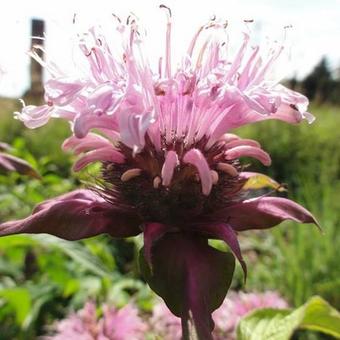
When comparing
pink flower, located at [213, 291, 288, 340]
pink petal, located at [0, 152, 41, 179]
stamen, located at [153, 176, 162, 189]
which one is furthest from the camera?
→ pink flower, located at [213, 291, 288, 340]

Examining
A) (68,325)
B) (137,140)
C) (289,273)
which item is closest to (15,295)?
(68,325)

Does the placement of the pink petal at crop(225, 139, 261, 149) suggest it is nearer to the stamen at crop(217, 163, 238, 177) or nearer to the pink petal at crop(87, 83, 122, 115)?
the stamen at crop(217, 163, 238, 177)

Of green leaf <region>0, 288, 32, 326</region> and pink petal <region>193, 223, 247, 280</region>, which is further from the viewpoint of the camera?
green leaf <region>0, 288, 32, 326</region>

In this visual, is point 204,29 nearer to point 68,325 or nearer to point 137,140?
point 137,140

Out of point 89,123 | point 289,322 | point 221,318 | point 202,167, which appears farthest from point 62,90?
point 221,318

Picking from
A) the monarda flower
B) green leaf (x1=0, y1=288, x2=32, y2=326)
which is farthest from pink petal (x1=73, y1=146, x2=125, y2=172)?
green leaf (x1=0, y1=288, x2=32, y2=326)

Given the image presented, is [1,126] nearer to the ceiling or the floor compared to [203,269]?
nearer to the floor

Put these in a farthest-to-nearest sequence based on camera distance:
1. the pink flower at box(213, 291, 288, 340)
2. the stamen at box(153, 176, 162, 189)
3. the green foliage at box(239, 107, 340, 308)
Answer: the green foliage at box(239, 107, 340, 308) < the pink flower at box(213, 291, 288, 340) < the stamen at box(153, 176, 162, 189)
